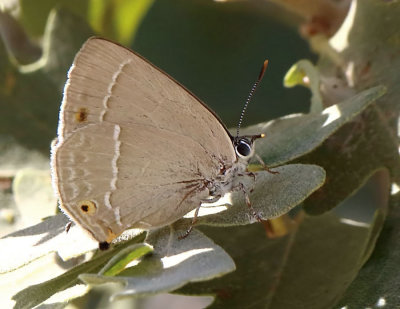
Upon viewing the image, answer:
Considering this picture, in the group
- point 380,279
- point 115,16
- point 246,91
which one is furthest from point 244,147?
point 115,16

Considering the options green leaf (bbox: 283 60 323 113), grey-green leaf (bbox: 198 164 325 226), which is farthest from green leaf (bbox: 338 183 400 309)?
green leaf (bbox: 283 60 323 113)

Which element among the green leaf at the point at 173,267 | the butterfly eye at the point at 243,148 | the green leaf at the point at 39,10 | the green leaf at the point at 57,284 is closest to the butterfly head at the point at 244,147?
the butterfly eye at the point at 243,148

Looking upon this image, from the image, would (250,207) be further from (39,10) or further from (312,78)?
(39,10)

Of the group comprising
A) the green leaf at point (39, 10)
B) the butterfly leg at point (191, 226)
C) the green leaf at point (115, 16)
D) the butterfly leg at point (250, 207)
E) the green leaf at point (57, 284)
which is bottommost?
the green leaf at point (57, 284)

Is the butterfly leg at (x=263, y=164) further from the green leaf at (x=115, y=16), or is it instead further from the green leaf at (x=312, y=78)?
the green leaf at (x=115, y=16)

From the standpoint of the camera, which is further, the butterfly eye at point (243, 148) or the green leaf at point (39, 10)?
the green leaf at point (39, 10)

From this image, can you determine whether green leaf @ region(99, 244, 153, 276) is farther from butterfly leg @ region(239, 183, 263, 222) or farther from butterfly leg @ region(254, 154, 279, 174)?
butterfly leg @ region(254, 154, 279, 174)
